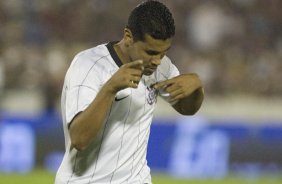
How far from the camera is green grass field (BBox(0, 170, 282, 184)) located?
33.6 ft

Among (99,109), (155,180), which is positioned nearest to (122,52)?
(99,109)

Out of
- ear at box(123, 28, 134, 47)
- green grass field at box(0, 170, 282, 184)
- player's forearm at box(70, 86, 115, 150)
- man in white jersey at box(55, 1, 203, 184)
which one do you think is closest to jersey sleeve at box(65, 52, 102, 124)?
man in white jersey at box(55, 1, 203, 184)

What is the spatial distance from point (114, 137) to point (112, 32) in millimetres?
9749

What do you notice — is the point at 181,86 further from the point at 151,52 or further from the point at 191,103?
the point at 191,103

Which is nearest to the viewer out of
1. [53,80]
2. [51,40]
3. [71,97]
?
[71,97]

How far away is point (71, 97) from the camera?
396cm

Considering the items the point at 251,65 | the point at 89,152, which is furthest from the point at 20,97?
the point at 89,152

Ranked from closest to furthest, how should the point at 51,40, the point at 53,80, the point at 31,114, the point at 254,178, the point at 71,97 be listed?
the point at 71,97, the point at 254,178, the point at 31,114, the point at 53,80, the point at 51,40

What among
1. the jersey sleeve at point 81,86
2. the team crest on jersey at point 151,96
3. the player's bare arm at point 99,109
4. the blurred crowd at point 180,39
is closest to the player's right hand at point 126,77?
the player's bare arm at point 99,109

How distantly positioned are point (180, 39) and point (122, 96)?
989 centimetres

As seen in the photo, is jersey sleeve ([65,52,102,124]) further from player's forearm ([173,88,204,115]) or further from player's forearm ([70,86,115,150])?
player's forearm ([173,88,204,115])

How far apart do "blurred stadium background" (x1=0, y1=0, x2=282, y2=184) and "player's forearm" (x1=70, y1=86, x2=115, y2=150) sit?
256 inches

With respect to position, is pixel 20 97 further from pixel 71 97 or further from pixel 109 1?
pixel 71 97

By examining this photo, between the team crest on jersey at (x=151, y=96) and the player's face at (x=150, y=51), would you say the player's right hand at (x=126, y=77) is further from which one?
the team crest on jersey at (x=151, y=96)
